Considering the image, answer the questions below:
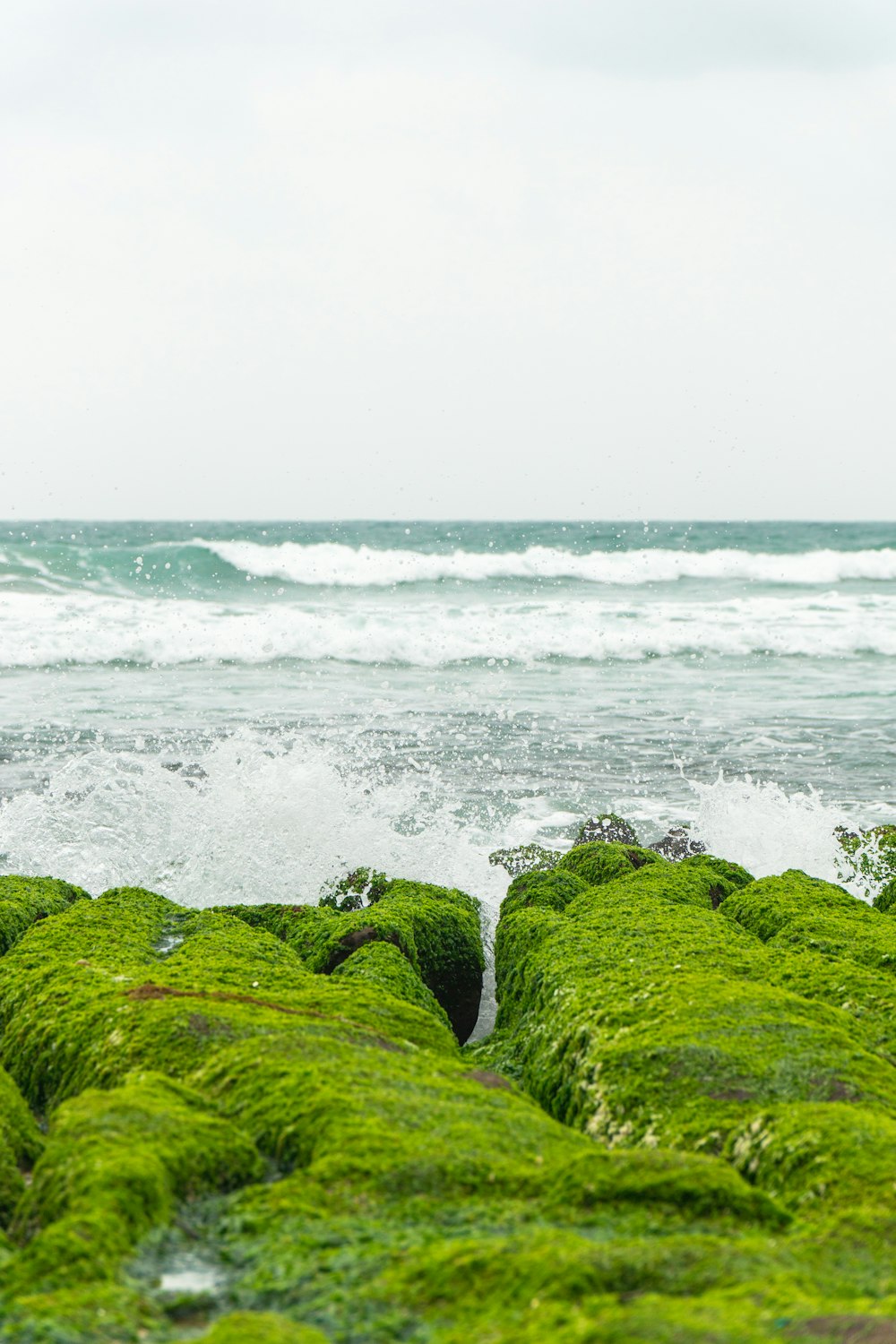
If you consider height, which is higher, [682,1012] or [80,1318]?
[80,1318]

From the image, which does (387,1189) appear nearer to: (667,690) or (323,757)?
(323,757)

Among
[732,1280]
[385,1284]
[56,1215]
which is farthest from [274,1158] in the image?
[732,1280]

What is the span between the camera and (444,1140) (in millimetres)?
2764

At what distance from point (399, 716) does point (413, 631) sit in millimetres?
8833

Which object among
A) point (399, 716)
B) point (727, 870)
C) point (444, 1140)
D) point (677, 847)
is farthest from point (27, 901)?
point (399, 716)

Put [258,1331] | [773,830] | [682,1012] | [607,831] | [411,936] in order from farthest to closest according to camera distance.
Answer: [773,830], [607,831], [411,936], [682,1012], [258,1331]

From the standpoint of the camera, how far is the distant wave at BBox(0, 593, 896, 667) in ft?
73.3

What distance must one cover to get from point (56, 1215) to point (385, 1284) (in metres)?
0.77

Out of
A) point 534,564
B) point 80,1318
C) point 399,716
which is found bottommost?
point 399,716

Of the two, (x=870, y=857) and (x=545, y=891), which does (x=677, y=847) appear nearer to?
(x=870, y=857)

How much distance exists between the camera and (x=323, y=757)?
492 inches

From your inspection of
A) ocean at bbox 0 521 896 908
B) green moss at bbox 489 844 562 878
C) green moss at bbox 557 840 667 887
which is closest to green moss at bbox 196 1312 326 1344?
green moss at bbox 557 840 667 887

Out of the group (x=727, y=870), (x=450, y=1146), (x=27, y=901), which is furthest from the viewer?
(x=727, y=870)

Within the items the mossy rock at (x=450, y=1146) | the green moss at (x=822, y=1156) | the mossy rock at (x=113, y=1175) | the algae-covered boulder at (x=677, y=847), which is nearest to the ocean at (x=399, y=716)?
the algae-covered boulder at (x=677, y=847)
